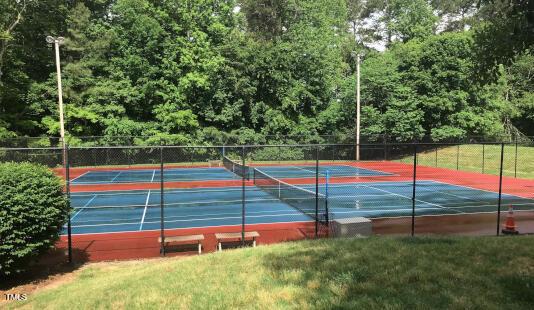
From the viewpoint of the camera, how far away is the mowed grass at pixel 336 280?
523 cm

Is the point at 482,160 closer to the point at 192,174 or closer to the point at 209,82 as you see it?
the point at 192,174

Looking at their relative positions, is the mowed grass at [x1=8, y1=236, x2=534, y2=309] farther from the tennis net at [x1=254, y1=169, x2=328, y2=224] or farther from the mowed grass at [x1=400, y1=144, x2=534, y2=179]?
the mowed grass at [x1=400, y1=144, x2=534, y2=179]

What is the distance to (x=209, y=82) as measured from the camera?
4225cm

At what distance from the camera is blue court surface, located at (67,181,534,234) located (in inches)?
659

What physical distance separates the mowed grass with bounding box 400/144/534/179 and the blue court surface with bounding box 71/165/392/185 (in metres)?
9.03

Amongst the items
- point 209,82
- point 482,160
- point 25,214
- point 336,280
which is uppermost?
point 209,82

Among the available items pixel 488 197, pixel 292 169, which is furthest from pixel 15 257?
pixel 292 169

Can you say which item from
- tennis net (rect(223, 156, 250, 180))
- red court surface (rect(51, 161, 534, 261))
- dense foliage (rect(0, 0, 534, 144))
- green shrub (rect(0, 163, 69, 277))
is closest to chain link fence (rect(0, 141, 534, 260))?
red court surface (rect(51, 161, 534, 261))

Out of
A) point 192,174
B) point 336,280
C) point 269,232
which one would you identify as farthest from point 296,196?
point 336,280

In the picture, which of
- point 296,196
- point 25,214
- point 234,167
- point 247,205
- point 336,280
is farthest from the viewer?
point 234,167

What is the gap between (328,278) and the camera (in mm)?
6109

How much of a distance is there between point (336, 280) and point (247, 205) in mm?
14520

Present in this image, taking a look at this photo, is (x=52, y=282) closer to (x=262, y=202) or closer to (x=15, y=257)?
(x=15, y=257)

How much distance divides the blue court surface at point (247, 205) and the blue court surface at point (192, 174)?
4.75m
